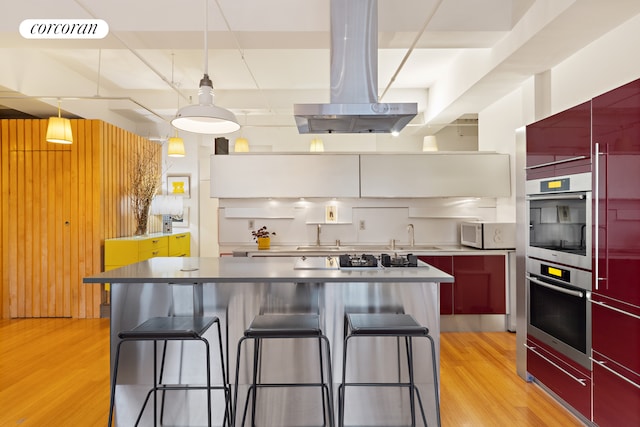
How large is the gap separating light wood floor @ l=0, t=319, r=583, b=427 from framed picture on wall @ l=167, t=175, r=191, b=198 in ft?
12.7

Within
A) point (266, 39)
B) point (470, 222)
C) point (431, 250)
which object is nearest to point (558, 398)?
point (431, 250)

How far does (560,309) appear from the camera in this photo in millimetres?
2930

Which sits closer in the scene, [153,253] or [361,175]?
[361,175]

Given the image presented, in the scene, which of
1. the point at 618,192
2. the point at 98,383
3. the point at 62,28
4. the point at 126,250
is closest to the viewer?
the point at 618,192

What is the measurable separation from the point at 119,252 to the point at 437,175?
4162 mm

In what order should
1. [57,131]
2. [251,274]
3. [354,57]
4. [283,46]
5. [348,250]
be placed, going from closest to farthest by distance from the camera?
[251,274], [354,57], [283,46], [57,131], [348,250]

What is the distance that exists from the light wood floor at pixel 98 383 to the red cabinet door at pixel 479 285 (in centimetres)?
30

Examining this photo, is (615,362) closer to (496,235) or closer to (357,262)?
(357,262)

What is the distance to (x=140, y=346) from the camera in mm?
2795

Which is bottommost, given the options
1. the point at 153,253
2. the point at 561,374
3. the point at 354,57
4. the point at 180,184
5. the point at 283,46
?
the point at 561,374

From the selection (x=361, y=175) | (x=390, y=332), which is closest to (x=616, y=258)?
(x=390, y=332)

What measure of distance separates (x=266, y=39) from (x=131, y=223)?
13.5 feet

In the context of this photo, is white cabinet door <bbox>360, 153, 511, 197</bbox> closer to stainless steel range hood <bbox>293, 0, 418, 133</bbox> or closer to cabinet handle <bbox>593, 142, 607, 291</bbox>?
stainless steel range hood <bbox>293, 0, 418, 133</bbox>

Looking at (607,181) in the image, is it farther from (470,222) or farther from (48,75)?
(48,75)
